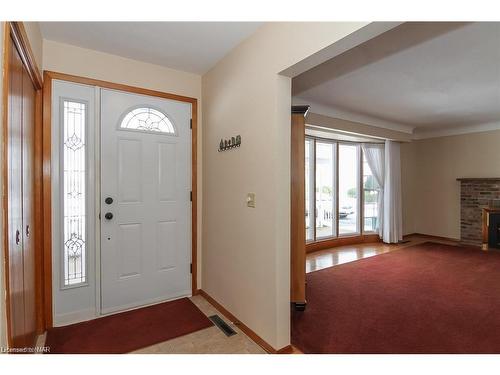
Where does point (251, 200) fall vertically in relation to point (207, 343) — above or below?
above

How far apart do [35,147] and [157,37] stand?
4.62 feet

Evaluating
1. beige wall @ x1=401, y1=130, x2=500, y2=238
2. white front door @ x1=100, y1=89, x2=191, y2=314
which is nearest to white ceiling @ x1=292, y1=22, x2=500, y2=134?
beige wall @ x1=401, y1=130, x2=500, y2=238

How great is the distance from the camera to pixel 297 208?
107 inches

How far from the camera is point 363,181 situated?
236 inches

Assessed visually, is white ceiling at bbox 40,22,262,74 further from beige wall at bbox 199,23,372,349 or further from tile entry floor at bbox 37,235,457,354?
tile entry floor at bbox 37,235,457,354

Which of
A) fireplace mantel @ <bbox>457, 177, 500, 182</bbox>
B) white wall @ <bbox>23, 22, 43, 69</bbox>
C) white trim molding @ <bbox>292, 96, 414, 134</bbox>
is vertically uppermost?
white trim molding @ <bbox>292, 96, 414, 134</bbox>

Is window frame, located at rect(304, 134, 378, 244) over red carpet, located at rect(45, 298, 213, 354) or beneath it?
over

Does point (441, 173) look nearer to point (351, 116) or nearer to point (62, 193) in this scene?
point (351, 116)

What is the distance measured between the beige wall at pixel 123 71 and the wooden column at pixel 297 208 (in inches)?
44.6

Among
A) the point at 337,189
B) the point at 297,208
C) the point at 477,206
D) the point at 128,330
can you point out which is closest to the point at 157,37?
the point at 297,208

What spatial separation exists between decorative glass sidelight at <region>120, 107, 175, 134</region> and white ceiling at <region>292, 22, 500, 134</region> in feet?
5.45

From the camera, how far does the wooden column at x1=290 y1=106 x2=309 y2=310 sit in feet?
8.75

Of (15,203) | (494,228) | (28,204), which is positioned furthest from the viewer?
(494,228)

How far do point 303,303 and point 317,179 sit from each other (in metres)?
3.10
